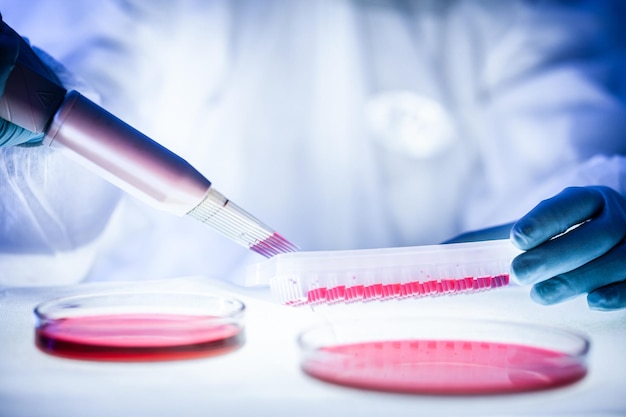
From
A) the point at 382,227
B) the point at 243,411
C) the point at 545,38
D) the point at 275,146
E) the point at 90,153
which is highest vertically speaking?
the point at 545,38

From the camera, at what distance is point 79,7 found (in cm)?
120

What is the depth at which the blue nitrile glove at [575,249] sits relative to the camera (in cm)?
84

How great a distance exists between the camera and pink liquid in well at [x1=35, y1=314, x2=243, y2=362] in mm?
621

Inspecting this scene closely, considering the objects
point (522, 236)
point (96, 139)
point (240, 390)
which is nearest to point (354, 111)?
point (522, 236)

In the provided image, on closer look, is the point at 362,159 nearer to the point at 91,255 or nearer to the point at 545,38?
the point at 545,38

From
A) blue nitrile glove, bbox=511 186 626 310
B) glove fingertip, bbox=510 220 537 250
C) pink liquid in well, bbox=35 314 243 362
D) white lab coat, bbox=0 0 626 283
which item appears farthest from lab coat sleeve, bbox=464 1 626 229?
pink liquid in well, bbox=35 314 243 362

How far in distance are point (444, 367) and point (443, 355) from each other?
0.05 m

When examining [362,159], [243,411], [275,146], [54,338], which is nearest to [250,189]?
[275,146]

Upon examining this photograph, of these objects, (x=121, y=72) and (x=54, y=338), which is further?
(x=121, y=72)

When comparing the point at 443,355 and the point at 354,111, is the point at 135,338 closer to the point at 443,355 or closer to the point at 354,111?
the point at 443,355

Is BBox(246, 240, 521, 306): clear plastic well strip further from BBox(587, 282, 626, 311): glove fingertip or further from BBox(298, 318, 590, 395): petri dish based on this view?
BBox(587, 282, 626, 311): glove fingertip

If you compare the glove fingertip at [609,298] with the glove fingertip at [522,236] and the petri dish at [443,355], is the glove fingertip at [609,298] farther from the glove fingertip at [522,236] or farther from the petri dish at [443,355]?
the petri dish at [443,355]

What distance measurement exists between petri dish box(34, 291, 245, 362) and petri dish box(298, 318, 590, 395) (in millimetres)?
118

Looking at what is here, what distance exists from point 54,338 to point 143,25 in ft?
2.53
